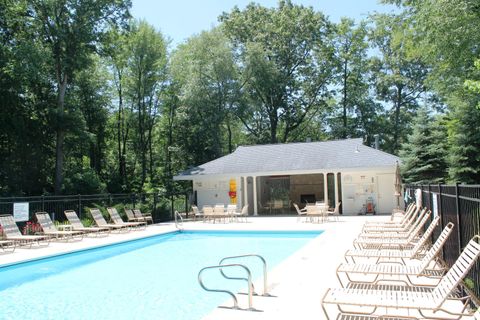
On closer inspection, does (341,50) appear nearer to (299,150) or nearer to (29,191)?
(299,150)

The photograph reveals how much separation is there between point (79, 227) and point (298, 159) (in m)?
12.9

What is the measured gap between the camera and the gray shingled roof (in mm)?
21750

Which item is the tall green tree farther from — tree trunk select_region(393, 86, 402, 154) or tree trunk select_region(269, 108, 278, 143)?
tree trunk select_region(269, 108, 278, 143)

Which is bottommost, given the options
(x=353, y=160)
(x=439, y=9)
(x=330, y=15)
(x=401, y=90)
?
(x=353, y=160)

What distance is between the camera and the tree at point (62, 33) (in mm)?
25469

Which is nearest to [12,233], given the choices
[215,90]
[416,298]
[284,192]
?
[416,298]

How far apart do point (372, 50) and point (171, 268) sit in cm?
3730

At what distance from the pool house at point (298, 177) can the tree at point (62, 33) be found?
8418 mm

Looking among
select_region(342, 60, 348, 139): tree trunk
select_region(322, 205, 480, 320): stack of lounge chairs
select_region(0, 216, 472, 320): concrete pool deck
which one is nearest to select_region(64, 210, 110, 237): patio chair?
select_region(0, 216, 472, 320): concrete pool deck

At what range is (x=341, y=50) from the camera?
4012 centimetres

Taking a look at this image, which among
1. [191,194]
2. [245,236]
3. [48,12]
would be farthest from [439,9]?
[48,12]

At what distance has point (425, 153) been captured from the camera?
24.6 metres

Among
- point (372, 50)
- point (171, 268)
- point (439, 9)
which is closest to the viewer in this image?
point (171, 268)

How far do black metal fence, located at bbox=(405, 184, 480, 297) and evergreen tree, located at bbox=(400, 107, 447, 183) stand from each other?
58.0 ft
